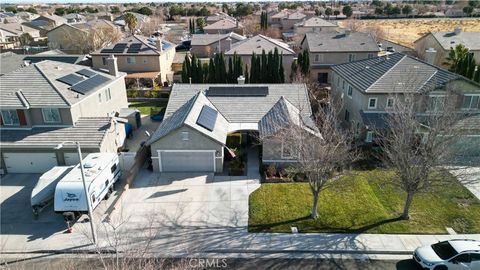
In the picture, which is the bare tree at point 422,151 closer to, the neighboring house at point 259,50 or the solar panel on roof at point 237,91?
the solar panel on roof at point 237,91

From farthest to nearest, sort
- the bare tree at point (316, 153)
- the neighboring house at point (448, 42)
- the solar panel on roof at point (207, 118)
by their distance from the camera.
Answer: the neighboring house at point (448, 42), the solar panel on roof at point (207, 118), the bare tree at point (316, 153)

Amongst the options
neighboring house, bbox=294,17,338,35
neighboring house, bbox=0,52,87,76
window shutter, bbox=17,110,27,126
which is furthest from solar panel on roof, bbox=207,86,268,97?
neighboring house, bbox=294,17,338,35

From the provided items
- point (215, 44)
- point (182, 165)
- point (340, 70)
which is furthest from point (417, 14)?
point (182, 165)

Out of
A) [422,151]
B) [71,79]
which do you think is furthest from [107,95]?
[422,151]

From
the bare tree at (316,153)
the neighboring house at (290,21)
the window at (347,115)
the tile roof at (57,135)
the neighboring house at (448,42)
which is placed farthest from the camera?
the neighboring house at (290,21)

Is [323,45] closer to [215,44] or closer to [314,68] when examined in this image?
[314,68]
